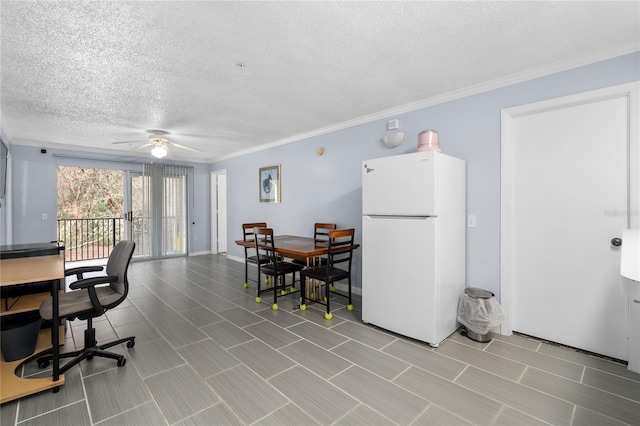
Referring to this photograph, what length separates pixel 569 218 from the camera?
2.46 m

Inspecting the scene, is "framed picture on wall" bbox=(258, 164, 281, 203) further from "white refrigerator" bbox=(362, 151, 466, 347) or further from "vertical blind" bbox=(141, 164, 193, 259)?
"white refrigerator" bbox=(362, 151, 466, 347)

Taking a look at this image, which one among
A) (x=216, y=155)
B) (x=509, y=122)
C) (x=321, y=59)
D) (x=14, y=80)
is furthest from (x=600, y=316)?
(x=216, y=155)

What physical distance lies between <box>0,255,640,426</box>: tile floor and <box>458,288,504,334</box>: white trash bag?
151 mm

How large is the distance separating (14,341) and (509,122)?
14.9 feet

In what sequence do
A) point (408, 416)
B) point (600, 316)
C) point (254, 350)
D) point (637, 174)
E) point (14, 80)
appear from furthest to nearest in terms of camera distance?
1. point (14, 80)
2. point (254, 350)
3. point (600, 316)
4. point (637, 174)
5. point (408, 416)

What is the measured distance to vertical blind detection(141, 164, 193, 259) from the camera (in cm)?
655

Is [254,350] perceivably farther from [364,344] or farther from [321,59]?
[321,59]

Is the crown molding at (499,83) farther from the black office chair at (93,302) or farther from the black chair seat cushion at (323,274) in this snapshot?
the black office chair at (93,302)

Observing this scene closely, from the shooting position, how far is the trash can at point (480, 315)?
259cm

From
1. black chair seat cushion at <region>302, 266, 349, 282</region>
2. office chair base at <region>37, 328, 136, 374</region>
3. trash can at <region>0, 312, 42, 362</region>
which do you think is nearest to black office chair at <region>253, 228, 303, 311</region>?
black chair seat cushion at <region>302, 266, 349, 282</region>

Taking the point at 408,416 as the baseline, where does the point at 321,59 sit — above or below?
above

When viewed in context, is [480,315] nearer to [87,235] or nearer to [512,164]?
[512,164]

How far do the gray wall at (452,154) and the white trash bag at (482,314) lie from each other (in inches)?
9.2

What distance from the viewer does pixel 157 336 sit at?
109 inches
